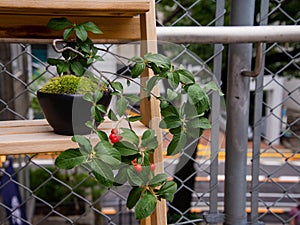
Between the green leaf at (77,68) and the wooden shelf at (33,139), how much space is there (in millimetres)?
90

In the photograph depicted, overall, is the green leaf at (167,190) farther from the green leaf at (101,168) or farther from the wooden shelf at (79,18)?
the wooden shelf at (79,18)

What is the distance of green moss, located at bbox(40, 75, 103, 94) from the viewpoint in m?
0.55

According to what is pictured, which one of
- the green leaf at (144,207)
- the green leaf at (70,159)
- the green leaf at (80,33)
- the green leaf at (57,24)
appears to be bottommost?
the green leaf at (144,207)

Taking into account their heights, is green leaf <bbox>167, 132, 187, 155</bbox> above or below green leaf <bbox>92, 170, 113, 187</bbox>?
above

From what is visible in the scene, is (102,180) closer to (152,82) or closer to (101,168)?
(101,168)

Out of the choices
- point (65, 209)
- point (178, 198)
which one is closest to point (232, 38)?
point (178, 198)

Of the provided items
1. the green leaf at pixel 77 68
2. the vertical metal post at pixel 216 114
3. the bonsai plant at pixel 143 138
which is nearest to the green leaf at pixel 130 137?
the bonsai plant at pixel 143 138

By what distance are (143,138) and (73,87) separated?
0.44 feet

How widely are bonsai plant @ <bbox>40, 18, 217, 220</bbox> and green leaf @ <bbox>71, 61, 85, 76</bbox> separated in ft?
0.06

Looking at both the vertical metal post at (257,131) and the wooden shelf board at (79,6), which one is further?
the vertical metal post at (257,131)

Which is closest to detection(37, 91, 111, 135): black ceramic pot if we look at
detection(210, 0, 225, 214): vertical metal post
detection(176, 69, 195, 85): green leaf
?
detection(176, 69, 195, 85): green leaf

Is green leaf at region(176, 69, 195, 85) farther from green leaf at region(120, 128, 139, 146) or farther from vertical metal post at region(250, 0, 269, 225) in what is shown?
vertical metal post at region(250, 0, 269, 225)

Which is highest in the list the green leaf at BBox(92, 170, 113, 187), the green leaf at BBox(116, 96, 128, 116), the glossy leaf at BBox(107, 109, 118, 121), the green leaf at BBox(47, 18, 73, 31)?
the green leaf at BBox(47, 18, 73, 31)

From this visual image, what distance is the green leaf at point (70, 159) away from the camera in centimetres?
45
